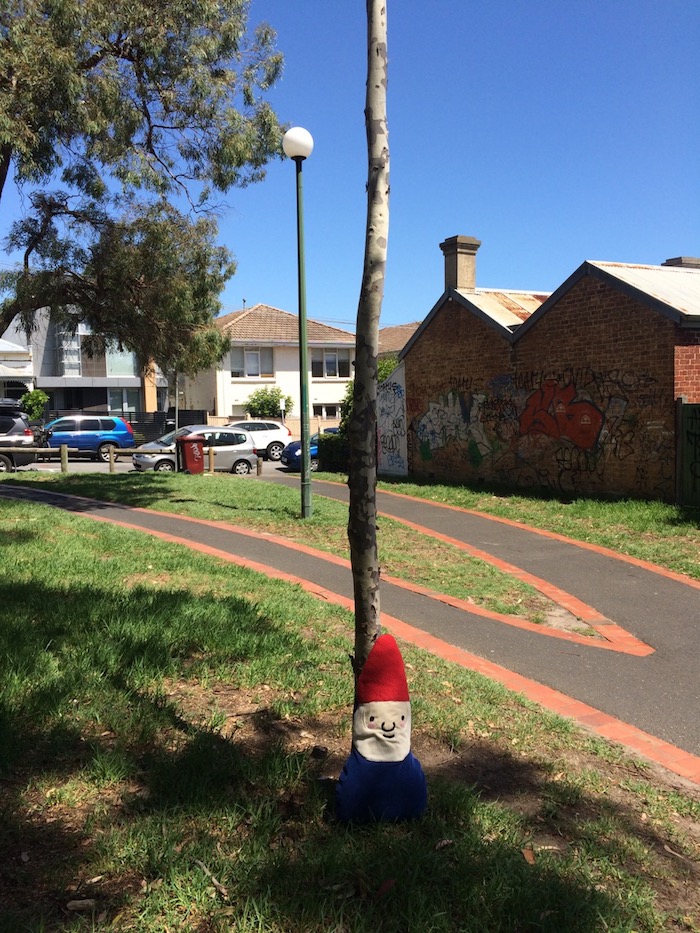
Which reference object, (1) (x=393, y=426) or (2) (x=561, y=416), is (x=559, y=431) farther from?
(1) (x=393, y=426)

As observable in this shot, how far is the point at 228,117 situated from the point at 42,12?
298cm

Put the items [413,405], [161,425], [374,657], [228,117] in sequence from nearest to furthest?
[374,657] < [228,117] < [413,405] < [161,425]

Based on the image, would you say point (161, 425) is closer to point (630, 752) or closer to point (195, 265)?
point (195, 265)

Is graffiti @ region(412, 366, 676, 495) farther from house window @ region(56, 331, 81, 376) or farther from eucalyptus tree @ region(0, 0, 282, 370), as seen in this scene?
house window @ region(56, 331, 81, 376)

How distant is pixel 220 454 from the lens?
74.2 ft

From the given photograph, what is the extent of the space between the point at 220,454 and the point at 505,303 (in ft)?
32.0

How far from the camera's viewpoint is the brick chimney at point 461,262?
17.7 metres

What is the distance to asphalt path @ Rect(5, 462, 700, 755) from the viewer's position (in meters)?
5.22

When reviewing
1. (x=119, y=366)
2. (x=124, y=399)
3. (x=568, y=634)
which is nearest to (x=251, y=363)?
(x=119, y=366)

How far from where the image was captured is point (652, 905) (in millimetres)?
2693

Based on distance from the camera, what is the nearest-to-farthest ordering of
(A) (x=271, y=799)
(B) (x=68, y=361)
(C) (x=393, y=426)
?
1. (A) (x=271, y=799)
2. (C) (x=393, y=426)
3. (B) (x=68, y=361)

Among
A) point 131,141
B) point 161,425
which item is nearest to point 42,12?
point 131,141

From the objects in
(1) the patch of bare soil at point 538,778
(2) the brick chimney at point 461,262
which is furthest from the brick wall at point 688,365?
(1) the patch of bare soil at point 538,778

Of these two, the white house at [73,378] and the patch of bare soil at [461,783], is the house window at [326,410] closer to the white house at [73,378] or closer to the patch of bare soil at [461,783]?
the white house at [73,378]
